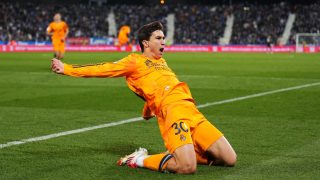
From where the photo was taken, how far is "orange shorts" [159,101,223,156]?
618 cm

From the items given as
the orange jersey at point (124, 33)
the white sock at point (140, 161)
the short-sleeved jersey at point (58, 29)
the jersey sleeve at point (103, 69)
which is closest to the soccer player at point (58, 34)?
the short-sleeved jersey at point (58, 29)

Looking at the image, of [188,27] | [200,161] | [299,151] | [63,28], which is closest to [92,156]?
[200,161]

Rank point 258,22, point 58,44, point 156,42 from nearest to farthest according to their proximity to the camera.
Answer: point 156,42 < point 58,44 < point 258,22

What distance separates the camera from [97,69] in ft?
20.8

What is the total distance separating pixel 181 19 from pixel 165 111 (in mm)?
59621

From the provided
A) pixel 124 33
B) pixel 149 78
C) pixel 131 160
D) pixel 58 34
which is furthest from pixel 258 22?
pixel 131 160

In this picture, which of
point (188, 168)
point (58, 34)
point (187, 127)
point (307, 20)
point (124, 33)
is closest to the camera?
point (188, 168)

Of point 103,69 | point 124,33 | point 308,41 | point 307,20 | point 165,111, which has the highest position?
point 103,69

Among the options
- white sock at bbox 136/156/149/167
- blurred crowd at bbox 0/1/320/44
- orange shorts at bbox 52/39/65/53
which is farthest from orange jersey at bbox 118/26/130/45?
white sock at bbox 136/156/149/167

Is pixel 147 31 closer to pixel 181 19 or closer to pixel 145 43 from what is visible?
pixel 145 43

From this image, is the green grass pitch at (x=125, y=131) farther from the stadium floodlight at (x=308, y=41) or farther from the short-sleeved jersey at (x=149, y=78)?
the stadium floodlight at (x=308, y=41)

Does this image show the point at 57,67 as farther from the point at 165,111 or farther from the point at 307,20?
the point at 307,20

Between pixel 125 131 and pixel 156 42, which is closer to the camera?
pixel 156 42

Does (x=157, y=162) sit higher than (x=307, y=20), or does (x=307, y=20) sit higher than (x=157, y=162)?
(x=157, y=162)
